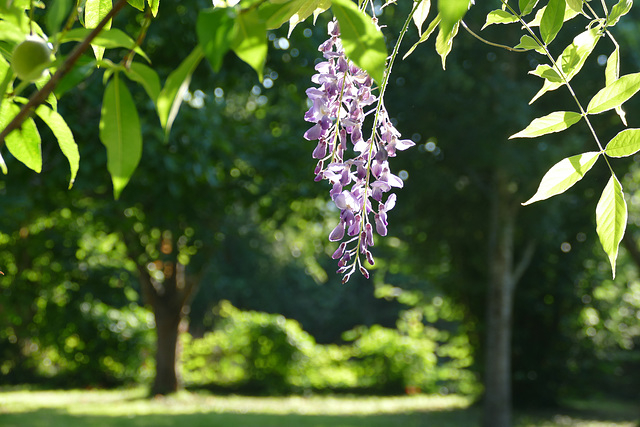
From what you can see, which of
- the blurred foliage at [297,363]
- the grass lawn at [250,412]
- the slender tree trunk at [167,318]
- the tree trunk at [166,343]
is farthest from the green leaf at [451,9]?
the blurred foliage at [297,363]

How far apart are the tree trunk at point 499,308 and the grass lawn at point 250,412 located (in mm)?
1327

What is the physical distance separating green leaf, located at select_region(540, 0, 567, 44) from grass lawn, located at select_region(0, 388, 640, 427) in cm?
711

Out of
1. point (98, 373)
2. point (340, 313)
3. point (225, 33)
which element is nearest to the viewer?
point (225, 33)

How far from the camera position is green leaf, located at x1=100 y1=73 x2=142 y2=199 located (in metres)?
0.43

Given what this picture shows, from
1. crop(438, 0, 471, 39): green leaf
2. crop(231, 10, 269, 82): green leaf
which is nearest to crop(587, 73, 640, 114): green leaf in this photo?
crop(438, 0, 471, 39): green leaf

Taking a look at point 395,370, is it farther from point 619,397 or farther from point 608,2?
point 608,2

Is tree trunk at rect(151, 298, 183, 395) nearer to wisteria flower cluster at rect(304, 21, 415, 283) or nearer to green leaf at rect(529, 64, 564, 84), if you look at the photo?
wisteria flower cluster at rect(304, 21, 415, 283)

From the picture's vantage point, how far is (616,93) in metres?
0.72

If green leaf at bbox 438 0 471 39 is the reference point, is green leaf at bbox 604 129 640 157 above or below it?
below

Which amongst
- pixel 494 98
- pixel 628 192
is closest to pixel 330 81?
pixel 494 98

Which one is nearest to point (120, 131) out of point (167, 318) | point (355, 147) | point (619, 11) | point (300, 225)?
point (355, 147)

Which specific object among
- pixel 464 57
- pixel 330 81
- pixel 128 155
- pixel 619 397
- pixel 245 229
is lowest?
pixel 619 397

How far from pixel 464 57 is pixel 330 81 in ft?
19.5

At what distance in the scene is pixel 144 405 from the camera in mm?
9219
